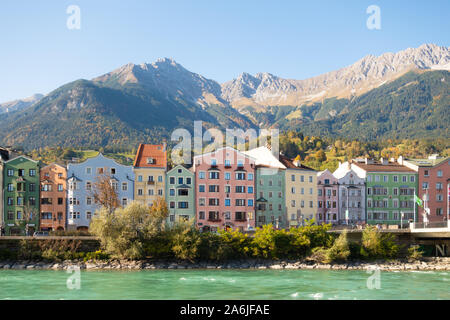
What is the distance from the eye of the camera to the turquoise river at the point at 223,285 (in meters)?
41.4

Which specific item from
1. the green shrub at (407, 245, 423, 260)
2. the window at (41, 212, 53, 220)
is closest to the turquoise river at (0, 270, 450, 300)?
the green shrub at (407, 245, 423, 260)

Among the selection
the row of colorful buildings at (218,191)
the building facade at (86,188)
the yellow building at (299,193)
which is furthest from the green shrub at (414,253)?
the building facade at (86,188)

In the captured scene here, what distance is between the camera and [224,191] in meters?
87.6

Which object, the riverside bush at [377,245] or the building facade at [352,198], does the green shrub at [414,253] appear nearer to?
the riverside bush at [377,245]

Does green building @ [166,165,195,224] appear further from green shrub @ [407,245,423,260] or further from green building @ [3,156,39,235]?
green shrub @ [407,245,423,260]

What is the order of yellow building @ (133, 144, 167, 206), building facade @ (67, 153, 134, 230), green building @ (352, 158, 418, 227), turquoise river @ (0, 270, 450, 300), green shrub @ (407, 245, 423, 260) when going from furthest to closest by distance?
green building @ (352, 158, 418, 227) → yellow building @ (133, 144, 167, 206) → building facade @ (67, 153, 134, 230) → green shrub @ (407, 245, 423, 260) → turquoise river @ (0, 270, 450, 300)

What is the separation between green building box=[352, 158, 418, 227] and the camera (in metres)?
97.2

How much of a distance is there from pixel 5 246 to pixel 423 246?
49.9 metres

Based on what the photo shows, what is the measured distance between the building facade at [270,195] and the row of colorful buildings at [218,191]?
159mm

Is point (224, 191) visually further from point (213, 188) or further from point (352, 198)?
point (352, 198)

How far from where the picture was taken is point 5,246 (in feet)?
208

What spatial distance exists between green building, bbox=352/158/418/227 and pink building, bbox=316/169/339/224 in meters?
5.78
